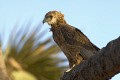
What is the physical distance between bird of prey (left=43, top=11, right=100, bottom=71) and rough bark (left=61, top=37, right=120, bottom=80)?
1.17 meters

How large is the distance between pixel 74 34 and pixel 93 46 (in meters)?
0.49

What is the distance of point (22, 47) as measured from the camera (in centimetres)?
1294

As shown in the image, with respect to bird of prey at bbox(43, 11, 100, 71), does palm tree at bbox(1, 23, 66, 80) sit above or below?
above

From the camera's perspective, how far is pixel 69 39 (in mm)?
5715

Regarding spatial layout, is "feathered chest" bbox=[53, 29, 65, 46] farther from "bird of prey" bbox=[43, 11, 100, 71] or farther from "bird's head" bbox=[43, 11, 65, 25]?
"bird's head" bbox=[43, 11, 65, 25]

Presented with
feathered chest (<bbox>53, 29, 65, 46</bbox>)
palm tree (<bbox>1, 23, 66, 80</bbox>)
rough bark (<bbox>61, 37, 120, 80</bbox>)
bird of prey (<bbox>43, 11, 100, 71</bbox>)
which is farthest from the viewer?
palm tree (<bbox>1, 23, 66, 80</bbox>)

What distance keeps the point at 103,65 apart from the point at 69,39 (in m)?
1.92

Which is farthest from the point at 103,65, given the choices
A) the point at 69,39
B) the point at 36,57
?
the point at 36,57

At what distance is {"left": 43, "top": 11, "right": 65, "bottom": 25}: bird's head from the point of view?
18.8 feet

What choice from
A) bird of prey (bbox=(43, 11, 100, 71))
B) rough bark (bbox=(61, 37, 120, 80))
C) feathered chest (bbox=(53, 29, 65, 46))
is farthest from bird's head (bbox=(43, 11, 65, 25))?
rough bark (bbox=(61, 37, 120, 80))

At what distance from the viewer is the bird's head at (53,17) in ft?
18.8

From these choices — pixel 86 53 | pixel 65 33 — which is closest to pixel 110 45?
pixel 86 53

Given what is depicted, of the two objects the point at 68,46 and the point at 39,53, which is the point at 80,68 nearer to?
the point at 68,46

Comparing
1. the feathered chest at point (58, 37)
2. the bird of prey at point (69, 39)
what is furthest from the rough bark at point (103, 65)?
the feathered chest at point (58, 37)
